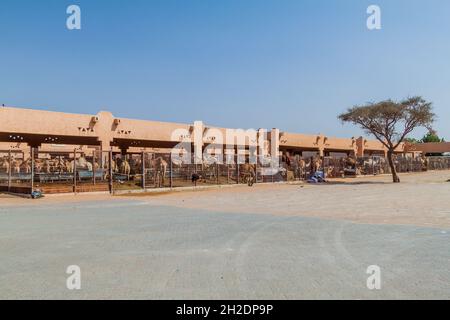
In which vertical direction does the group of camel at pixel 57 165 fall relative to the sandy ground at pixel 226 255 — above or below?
above

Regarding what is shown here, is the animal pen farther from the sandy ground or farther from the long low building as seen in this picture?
the sandy ground

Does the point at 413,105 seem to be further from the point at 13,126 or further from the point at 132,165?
the point at 13,126

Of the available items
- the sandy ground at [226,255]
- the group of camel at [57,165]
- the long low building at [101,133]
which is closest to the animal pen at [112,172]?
the group of camel at [57,165]

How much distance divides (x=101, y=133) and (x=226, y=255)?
29712 mm

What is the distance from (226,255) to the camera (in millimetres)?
6871

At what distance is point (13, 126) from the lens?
2958cm

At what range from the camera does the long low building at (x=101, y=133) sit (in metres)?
30.6

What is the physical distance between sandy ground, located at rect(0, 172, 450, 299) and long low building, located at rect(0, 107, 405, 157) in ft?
67.0

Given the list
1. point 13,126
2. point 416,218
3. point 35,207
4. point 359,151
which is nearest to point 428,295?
point 416,218

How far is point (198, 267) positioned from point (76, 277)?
1672 millimetres

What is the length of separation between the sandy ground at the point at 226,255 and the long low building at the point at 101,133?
20.4m
